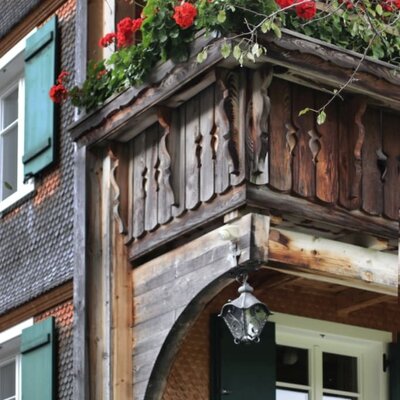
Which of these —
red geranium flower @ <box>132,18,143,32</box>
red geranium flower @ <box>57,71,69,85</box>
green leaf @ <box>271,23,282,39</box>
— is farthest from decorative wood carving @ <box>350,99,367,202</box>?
red geranium flower @ <box>57,71,69,85</box>

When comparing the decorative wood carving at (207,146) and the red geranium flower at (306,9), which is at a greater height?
the red geranium flower at (306,9)

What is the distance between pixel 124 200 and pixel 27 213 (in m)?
1.90

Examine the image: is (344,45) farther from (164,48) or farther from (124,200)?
(124,200)

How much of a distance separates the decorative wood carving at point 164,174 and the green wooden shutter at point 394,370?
2458mm

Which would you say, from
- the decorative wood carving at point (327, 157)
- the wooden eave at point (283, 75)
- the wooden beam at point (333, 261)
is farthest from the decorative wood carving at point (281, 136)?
the wooden beam at point (333, 261)

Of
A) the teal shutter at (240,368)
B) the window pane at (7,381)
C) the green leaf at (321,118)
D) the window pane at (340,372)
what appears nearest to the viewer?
the green leaf at (321,118)

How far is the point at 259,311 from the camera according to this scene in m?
9.86

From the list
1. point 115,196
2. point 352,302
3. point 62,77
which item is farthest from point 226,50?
point 352,302

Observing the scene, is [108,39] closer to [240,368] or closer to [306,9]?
[306,9]

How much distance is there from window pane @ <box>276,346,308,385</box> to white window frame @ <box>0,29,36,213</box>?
253 cm

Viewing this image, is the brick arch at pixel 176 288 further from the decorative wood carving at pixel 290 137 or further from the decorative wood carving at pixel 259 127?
the decorative wood carving at pixel 290 137

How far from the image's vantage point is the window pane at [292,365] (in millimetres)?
11719

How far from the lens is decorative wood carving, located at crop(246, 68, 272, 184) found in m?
9.67

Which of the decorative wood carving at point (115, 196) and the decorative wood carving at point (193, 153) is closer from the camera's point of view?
the decorative wood carving at point (193, 153)
